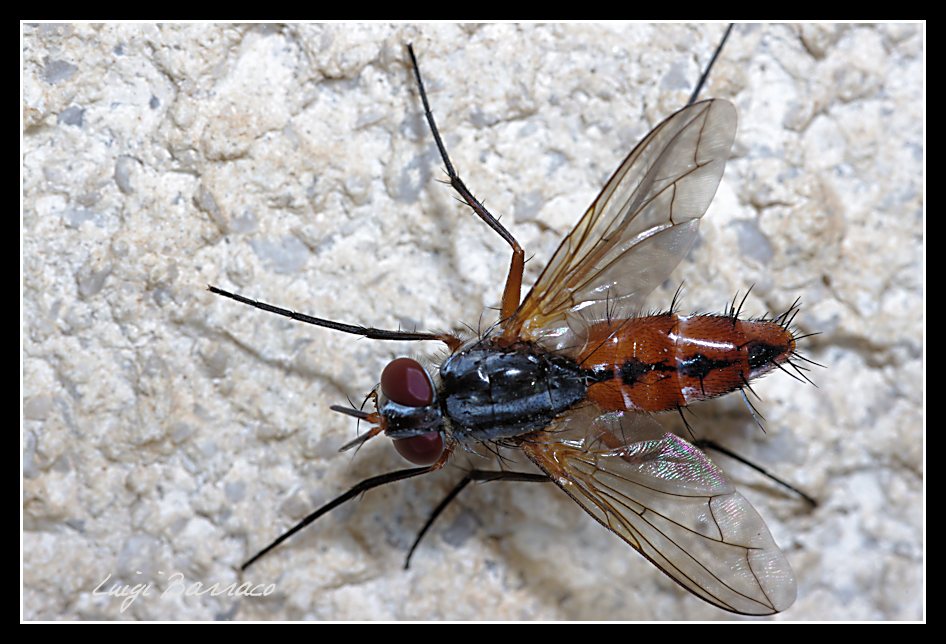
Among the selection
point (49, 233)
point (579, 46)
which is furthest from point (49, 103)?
point (579, 46)

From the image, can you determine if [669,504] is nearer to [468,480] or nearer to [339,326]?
[468,480]

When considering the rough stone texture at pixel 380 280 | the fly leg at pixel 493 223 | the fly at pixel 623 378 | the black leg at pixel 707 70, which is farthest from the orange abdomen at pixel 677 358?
the black leg at pixel 707 70

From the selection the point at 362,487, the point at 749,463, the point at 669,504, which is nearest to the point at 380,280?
the point at 362,487

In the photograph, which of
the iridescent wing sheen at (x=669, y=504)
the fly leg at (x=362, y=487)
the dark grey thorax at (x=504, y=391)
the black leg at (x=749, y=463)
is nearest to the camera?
the iridescent wing sheen at (x=669, y=504)

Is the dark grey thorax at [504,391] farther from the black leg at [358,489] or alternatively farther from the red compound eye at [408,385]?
the black leg at [358,489]
